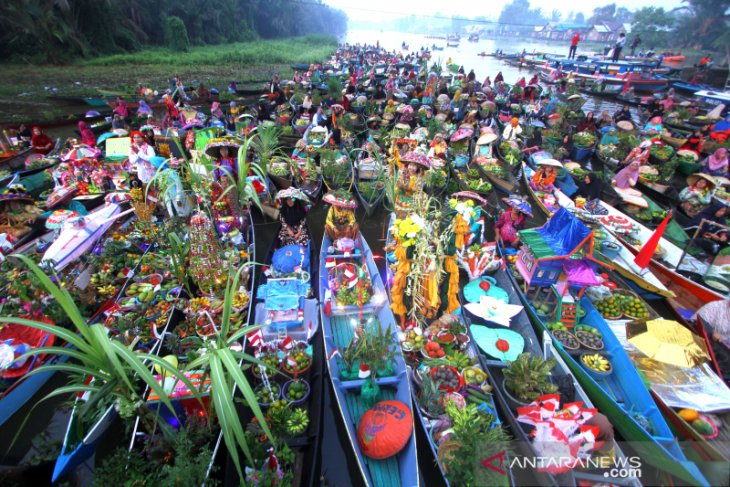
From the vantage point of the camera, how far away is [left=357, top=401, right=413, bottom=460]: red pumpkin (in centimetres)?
500

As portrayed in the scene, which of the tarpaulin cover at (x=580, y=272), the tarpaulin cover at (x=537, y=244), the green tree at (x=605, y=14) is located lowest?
the tarpaulin cover at (x=580, y=272)

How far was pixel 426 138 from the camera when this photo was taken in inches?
642

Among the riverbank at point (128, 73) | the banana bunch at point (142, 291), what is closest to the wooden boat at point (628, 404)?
the banana bunch at point (142, 291)

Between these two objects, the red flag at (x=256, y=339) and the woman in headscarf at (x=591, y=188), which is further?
the woman in headscarf at (x=591, y=188)

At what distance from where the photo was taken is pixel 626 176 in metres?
12.9

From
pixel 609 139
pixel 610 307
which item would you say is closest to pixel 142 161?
pixel 610 307

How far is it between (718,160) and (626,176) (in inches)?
203

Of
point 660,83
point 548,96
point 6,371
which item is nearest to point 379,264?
point 6,371

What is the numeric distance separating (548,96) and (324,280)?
1077 inches

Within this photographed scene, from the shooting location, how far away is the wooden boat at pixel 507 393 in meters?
4.66

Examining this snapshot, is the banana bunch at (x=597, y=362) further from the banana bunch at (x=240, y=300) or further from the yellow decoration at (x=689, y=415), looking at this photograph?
the banana bunch at (x=240, y=300)

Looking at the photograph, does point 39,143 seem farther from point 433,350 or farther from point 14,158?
point 433,350

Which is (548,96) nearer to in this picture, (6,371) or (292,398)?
(292,398)

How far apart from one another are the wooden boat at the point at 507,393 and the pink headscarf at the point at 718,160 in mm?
13682
